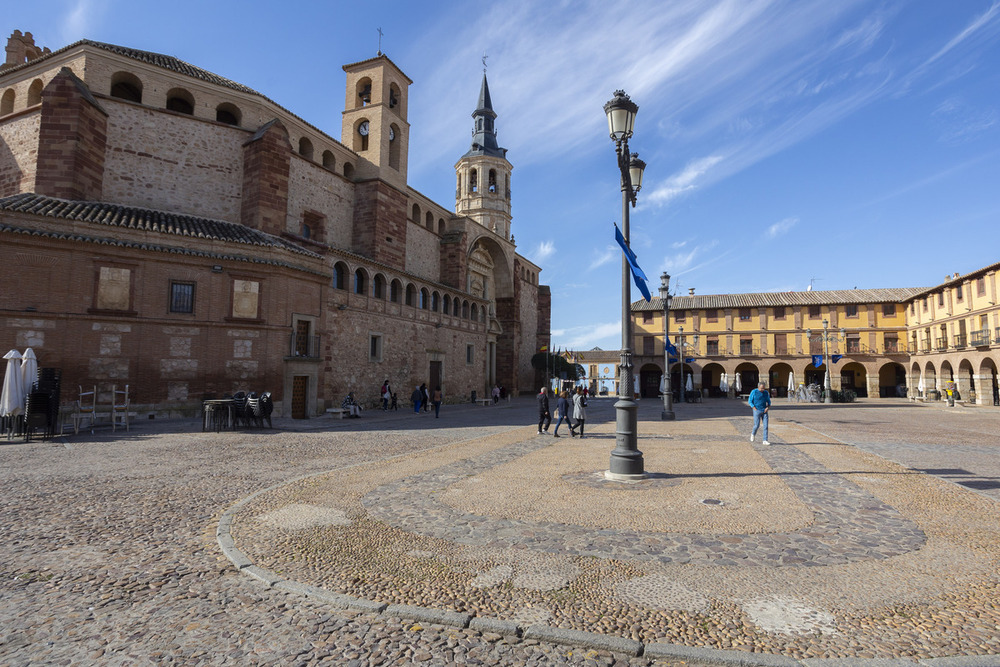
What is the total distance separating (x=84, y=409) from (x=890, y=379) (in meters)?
61.0

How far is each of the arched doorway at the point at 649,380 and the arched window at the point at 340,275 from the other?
37096 millimetres

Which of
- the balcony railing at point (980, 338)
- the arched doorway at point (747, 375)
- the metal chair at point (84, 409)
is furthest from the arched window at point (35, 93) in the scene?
the arched doorway at point (747, 375)

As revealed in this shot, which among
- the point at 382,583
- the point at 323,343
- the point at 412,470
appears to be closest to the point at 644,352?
the point at 323,343

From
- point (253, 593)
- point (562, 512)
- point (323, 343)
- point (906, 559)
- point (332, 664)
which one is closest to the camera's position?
point (332, 664)

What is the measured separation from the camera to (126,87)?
2336cm

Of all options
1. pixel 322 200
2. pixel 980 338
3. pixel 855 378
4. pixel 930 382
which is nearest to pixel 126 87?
pixel 322 200

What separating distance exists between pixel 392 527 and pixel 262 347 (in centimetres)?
1646

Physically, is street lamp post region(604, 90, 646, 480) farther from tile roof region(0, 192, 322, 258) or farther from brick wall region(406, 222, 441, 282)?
brick wall region(406, 222, 441, 282)

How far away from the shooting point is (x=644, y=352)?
53.7 m

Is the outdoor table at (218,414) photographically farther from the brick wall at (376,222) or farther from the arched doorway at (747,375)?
the arched doorway at (747,375)

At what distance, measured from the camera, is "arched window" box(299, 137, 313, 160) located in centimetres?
2750

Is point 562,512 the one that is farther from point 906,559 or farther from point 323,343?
point 323,343

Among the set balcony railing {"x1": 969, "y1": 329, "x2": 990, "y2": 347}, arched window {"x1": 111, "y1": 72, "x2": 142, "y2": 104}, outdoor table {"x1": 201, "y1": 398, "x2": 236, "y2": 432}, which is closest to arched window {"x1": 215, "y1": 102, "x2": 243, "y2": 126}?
arched window {"x1": 111, "y1": 72, "x2": 142, "y2": 104}

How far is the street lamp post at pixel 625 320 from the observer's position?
820 centimetres
